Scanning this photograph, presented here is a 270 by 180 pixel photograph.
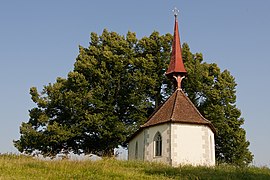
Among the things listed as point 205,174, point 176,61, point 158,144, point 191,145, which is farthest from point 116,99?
point 205,174

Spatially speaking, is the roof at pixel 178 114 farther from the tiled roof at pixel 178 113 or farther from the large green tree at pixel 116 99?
the large green tree at pixel 116 99

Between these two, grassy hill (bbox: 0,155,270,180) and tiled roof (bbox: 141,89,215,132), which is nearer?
grassy hill (bbox: 0,155,270,180)

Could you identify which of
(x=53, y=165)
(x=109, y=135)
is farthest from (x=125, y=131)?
(x=53, y=165)

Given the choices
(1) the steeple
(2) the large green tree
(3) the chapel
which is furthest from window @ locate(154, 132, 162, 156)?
(2) the large green tree

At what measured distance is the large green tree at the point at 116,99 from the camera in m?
32.6

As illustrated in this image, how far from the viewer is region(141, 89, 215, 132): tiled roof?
79.2 feet

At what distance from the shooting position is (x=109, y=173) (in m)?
15.6

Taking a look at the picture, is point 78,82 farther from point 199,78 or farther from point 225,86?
point 225,86

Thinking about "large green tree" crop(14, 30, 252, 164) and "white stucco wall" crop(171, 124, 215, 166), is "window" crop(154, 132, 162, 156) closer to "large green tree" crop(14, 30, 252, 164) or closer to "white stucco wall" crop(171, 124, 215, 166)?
"white stucco wall" crop(171, 124, 215, 166)

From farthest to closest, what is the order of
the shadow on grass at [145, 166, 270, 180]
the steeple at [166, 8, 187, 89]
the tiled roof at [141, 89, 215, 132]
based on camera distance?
the steeple at [166, 8, 187, 89] → the tiled roof at [141, 89, 215, 132] → the shadow on grass at [145, 166, 270, 180]

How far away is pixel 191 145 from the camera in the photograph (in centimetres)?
2361

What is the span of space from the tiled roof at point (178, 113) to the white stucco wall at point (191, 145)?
393mm

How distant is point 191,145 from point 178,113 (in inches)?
93.3

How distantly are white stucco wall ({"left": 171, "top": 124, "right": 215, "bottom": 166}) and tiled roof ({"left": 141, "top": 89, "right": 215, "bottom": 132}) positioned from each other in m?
0.39
